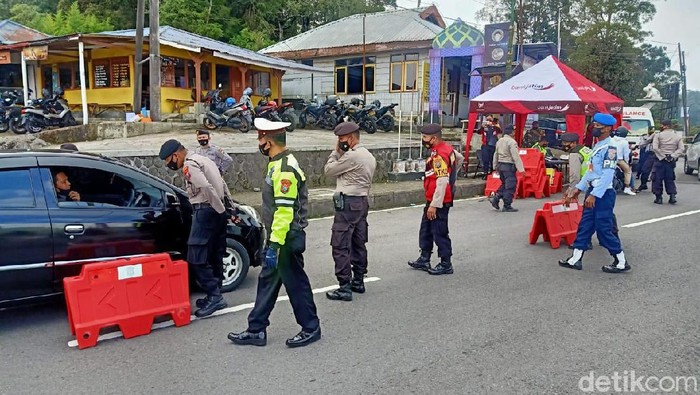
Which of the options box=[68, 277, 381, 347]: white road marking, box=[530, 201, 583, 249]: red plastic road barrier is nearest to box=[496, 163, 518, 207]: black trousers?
box=[530, 201, 583, 249]: red plastic road barrier

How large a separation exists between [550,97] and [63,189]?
Result: 11377 millimetres

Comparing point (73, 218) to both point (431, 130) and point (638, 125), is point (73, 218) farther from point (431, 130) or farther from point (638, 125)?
point (638, 125)

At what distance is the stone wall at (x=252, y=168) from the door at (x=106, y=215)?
11.4 ft

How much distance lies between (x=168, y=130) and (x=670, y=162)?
13.3 metres

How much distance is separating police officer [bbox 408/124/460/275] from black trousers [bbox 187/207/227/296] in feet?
7.88

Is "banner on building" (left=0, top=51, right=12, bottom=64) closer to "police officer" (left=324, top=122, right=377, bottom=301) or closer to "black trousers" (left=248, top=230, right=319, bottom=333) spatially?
"police officer" (left=324, top=122, right=377, bottom=301)

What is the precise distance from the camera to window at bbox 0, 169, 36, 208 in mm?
4480

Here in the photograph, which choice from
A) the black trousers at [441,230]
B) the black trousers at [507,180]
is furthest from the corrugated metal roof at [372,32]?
the black trousers at [441,230]

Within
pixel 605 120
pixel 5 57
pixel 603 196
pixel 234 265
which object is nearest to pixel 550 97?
pixel 605 120

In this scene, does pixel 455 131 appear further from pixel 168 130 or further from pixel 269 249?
pixel 269 249

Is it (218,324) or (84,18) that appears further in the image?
(84,18)

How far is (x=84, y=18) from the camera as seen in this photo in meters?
31.2

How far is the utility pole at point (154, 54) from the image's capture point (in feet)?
49.3

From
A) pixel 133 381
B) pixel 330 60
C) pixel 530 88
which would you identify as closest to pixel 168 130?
pixel 530 88
